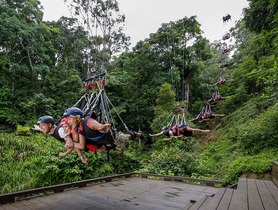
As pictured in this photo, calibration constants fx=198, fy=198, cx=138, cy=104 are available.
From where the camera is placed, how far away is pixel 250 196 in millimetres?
2680

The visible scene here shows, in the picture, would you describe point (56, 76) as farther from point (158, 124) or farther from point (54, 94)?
point (158, 124)

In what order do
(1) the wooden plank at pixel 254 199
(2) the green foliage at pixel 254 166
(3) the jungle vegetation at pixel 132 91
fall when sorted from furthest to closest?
(3) the jungle vegetation at pixel 132 91 < (2) the green foliage at pixel 254 166 < (1) the wooden plank at pixel 254 199

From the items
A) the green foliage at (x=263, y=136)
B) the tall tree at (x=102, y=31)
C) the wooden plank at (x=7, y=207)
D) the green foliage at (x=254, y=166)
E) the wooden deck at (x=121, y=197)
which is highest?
the tall tree at (x=102, y=31)

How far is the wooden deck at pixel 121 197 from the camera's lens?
3.39m

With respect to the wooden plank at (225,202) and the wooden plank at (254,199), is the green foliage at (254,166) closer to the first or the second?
the wooden plank at (254,199)

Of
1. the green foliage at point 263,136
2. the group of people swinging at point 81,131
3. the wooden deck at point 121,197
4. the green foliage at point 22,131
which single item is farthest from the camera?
the green foliage at point 22,131

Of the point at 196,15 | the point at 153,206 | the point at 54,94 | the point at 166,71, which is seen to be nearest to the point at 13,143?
the point at 54,94

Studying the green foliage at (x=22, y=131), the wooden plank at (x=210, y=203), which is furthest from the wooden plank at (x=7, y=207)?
the green foliage at (x=22, y=131)

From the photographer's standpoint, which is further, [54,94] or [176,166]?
[54,94]

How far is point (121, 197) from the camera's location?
3979mm

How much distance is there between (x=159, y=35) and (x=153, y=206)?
1153cm

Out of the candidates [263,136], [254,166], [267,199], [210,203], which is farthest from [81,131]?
[263,136]

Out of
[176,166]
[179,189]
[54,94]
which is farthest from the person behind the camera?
[54,94]

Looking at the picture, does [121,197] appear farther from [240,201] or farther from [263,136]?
[263,136]
